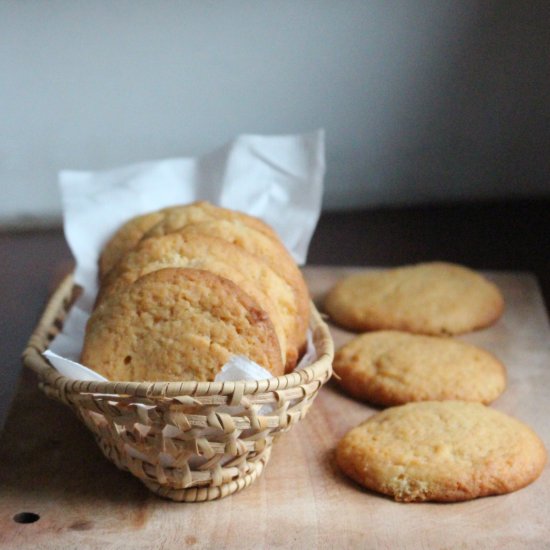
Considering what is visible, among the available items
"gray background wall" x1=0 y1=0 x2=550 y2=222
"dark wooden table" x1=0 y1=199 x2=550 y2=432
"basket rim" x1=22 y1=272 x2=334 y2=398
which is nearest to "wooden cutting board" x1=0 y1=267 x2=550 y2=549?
"basket rim" x1=22 y1=272 x2=334 y2=398

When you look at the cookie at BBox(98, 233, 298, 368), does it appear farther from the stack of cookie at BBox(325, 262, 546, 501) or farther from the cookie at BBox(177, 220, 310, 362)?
the stack of cookie at BBox(325, 262, 546, 501)

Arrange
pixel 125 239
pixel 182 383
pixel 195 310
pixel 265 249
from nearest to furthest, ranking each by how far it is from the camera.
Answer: pixel 182 383
pixel 195 310
pixel 265 249
pixel 125 239

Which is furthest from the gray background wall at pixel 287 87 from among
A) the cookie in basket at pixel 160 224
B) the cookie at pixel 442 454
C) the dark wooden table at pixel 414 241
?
the cookie at pixel 442 454

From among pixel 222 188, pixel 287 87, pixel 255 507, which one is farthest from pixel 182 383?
pixel 287 87

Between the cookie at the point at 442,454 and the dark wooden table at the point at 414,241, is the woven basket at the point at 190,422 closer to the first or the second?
the cookie at the point at 442,454

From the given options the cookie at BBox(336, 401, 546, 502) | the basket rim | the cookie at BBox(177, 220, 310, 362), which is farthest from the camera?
the cookie at BBox(177, 220, 310, 362)

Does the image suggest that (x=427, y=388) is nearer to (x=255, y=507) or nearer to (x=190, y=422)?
(x=255, y=507)

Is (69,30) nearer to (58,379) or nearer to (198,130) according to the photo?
(198,130)
